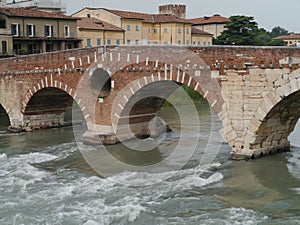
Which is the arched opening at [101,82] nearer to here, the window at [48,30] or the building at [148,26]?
the window at [48,30]

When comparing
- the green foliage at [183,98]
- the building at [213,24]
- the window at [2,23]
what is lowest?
the green foliage at [183,98]

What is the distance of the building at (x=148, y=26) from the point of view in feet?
157

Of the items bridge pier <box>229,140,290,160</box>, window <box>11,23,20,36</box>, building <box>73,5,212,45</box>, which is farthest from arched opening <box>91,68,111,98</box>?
building <box>73,5,212,45</box>

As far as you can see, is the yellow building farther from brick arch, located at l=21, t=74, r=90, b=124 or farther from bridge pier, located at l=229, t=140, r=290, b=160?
bridge pier, located at l=229, t=140, r=290, b=160

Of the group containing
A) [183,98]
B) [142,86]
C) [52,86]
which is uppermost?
[142,86]

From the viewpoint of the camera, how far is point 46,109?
88.5 feet

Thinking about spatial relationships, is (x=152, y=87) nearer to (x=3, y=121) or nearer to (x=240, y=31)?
(x=3, y=121)

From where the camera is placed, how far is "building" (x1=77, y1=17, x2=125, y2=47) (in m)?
44.3

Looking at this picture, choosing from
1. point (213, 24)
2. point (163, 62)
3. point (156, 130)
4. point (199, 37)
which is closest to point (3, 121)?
point (156, 130)

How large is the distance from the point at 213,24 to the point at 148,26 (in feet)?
50.0

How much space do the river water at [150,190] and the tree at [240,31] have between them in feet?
88.8

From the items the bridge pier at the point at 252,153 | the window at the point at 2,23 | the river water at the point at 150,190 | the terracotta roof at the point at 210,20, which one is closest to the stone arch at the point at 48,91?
the river water at the point at 150,190

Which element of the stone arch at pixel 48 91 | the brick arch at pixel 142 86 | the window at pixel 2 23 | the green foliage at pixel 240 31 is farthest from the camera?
the green foliage at pixel 240 31

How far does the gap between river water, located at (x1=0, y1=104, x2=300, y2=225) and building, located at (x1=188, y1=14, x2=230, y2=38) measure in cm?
4423
